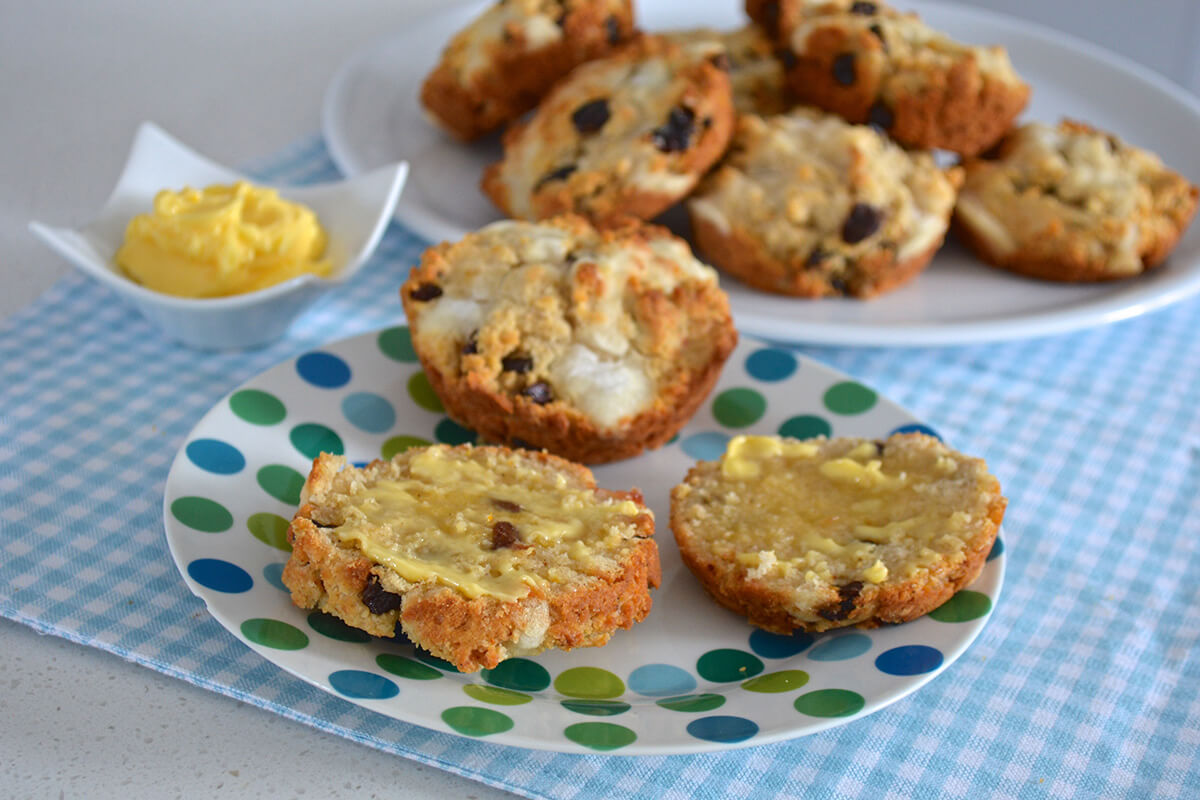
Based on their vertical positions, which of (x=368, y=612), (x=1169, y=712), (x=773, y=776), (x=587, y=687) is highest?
(x=368, y=612)

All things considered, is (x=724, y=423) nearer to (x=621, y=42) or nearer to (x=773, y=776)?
(x=773, y=776)

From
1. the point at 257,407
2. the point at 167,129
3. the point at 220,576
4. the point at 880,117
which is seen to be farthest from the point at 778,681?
the point at 167,129

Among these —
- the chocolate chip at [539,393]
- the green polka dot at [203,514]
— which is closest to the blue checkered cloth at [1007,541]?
the green polka dot at [203,514]

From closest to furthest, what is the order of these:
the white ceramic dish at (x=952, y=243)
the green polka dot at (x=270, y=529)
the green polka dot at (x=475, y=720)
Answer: the green polka dot at (x=475, y=720) < the green polka dot at (x=270, y=529) < the white ceramic dish at (x=952, y=243)

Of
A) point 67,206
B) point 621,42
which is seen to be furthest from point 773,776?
point 67,206

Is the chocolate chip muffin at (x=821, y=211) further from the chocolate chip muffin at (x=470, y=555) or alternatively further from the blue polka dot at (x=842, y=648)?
the blue polka dot at (x=842, y=648)

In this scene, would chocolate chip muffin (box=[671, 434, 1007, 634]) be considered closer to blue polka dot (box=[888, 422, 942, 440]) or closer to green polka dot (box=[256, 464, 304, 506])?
blue polka dot (box=[888, 422, 942, 440])
